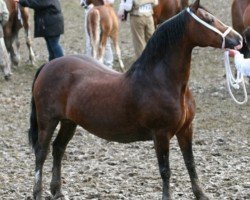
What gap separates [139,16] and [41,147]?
6210 millimetres

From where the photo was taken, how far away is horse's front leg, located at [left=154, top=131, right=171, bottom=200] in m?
5.65

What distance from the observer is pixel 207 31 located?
5.58 meters

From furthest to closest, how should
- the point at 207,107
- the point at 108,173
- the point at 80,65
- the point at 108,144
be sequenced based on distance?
the point at 207,107, the point at 108,144, the point at 108,173, the point at 80,65

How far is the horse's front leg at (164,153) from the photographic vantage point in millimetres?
5652

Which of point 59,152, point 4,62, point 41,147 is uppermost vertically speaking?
point 41,147

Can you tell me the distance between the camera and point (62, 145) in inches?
261

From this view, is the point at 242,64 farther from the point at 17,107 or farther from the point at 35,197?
the point at 17,107

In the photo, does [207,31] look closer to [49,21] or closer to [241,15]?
[241,15]

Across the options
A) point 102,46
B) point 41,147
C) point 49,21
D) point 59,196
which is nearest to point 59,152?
point 41,147

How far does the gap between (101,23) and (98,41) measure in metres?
0.39

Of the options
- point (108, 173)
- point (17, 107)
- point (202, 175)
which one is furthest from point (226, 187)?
point (17, 107)

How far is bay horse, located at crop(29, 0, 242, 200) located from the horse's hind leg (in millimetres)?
185

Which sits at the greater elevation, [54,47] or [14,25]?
[54,47]

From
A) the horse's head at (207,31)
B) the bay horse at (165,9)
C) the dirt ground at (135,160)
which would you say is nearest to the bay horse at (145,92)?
the horse's head at (207,31)
